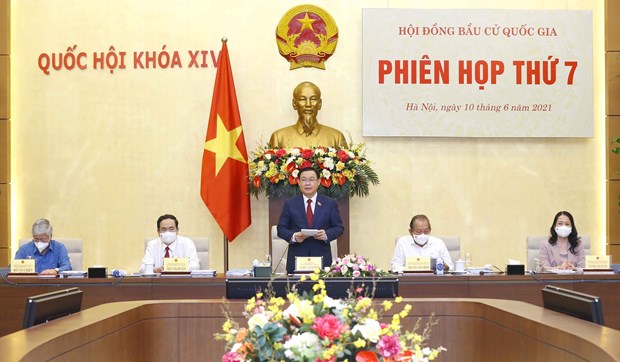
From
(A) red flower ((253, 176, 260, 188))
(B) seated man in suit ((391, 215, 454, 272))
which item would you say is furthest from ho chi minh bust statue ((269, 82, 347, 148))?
(B) seated man in suit ((391, 215, 454, 272))

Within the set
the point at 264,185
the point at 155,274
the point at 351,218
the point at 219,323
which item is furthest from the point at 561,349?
the point at 351,218

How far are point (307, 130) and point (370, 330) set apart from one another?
630 cm

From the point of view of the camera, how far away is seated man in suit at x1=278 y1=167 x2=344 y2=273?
21.5ft

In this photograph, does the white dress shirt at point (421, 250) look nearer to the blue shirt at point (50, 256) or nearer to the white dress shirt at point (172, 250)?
the white dress shirt at point (172, 250)

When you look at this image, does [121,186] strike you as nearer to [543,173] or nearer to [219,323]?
[543,173]

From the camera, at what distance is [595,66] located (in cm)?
892

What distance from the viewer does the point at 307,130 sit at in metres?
8.37

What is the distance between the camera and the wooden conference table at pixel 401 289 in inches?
237

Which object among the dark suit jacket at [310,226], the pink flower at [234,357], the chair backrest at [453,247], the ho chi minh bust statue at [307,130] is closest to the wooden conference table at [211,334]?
the pink flower at [234,357]

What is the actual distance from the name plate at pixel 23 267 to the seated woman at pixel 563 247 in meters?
3.78

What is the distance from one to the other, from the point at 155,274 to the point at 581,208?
463 centimetres

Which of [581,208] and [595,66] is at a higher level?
[595,66]

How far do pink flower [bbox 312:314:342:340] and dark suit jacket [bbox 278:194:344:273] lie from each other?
441 cm

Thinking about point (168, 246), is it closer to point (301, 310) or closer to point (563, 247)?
point (563, 247)
